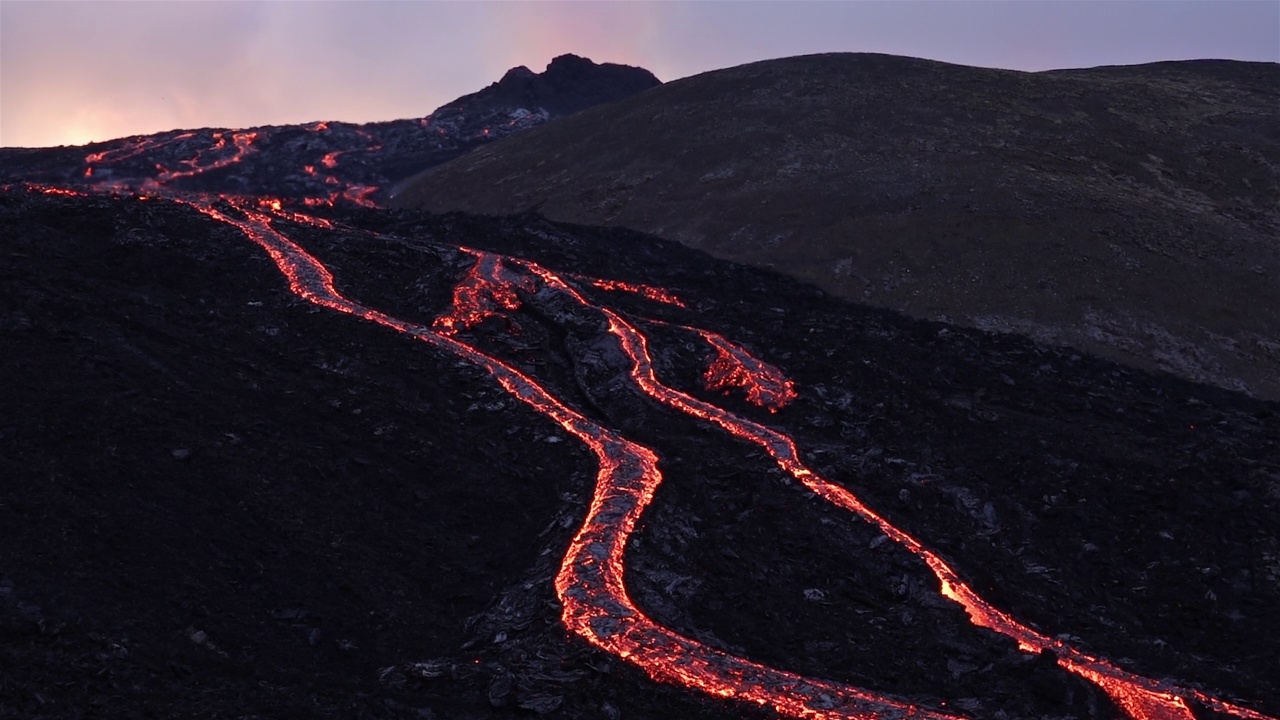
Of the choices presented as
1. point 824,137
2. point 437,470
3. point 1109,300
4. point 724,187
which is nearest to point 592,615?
point 437,470

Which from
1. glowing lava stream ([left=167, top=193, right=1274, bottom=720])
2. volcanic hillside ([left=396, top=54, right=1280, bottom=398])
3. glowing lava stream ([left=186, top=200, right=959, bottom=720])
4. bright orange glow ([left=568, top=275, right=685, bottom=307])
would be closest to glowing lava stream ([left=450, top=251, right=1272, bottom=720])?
glowing lava stream ([left=167, top=193, right=1274, bottom=720])

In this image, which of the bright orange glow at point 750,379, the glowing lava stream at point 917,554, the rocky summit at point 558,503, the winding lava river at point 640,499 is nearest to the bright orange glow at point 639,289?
the winding lava river at point 640,499

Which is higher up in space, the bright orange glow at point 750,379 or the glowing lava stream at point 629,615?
the bright orange glow at point 750,379

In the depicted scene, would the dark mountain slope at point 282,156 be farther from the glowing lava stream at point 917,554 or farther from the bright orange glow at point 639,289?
the glowing lava stream at point 917,554

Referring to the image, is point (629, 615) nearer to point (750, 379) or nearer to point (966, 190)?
point (750, 379)

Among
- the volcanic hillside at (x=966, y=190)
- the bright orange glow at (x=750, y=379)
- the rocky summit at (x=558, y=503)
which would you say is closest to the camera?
the rocky summit at (x=558, y=503)
